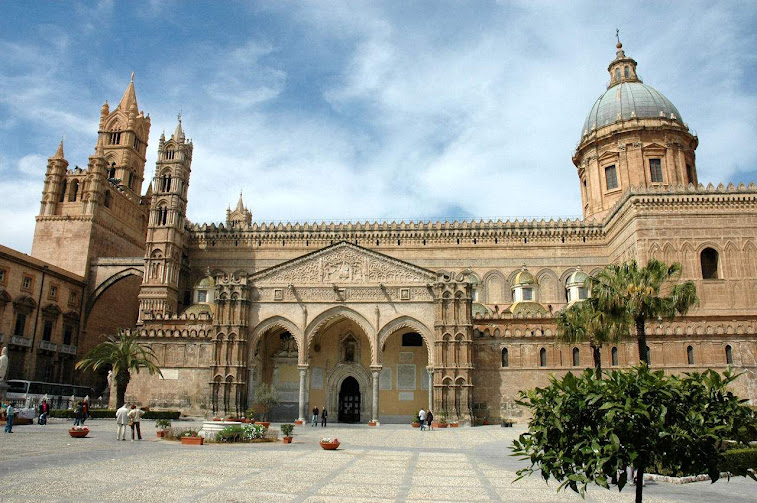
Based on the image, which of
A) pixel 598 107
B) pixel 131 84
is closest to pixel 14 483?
pixel 598 107

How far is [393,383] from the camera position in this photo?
37438 millimetres

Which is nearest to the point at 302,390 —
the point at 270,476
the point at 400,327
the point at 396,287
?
the point at 400,327

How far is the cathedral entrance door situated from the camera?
124 ft

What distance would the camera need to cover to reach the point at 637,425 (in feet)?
22.6

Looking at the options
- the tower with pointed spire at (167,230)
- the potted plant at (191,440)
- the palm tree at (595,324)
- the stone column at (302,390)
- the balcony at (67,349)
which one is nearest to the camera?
the potted plant at (191,440)

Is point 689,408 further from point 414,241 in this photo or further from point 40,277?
point 40,277

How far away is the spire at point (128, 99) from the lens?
63.3 m

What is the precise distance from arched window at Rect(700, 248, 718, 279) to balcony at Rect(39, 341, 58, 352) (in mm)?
47339

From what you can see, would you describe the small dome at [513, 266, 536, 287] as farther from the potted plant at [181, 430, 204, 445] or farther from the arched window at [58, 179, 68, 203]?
the arched window at [58, 179, 68, 203]

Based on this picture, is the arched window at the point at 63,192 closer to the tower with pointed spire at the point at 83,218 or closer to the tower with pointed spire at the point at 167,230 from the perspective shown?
the tower with pointed spire at the point at 83,218

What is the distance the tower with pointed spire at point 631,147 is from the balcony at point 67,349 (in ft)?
143

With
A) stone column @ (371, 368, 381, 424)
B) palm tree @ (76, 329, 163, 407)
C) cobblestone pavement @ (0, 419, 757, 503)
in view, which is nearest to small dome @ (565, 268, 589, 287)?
stone column @ (371, 368, 381, 424)

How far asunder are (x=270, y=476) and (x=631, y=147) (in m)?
44.3

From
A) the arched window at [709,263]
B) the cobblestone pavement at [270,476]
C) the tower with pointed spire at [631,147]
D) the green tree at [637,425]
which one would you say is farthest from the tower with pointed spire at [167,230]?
the green tree at [637,425]
